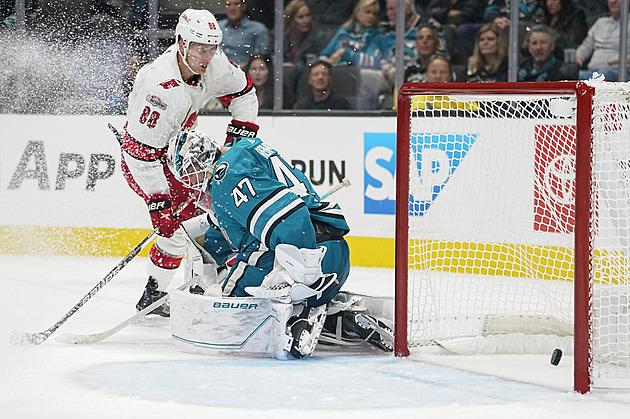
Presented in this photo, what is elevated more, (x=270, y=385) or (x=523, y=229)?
(x=523, y=229)

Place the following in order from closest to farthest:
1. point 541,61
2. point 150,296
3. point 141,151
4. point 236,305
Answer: point 236,305
point 141,151
point 150,296
point 541,61

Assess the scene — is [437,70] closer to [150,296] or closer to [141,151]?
[141,151]

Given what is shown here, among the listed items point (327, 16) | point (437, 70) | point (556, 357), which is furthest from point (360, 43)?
point (556, 357)

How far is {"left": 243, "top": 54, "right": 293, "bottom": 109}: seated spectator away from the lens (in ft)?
19.9

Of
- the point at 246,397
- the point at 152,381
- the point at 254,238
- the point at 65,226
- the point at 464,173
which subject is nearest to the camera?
the point at 246,397

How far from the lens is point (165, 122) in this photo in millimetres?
4145

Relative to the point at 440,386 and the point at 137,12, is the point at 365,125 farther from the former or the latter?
the point at 440,386

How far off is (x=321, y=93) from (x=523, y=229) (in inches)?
79.0

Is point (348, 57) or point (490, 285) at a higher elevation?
point (348, 57)

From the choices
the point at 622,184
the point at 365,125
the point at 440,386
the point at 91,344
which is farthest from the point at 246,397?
the point at 365,125

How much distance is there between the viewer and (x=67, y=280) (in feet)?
16.8

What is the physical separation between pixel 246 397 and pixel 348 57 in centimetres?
360

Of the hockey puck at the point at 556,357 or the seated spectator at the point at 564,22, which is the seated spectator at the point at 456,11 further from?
the hockey puck at the point at 556,357

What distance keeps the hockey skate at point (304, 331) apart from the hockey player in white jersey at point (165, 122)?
3.10 ft
